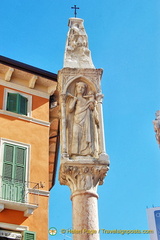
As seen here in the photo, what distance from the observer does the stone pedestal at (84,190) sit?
8.48 metres

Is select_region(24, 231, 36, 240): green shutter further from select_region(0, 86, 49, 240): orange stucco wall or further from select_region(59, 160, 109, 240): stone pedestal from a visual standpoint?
select_region(59, 160, 109, 240): stone pedestal

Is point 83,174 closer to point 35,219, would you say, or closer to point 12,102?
point 35,219

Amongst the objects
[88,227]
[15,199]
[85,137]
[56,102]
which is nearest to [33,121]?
[56,102]

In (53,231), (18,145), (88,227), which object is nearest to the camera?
(88,227)

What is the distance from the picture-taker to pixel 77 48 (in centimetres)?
1184

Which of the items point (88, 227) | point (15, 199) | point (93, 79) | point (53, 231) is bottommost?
point (88, 227)

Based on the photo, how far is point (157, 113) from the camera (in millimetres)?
10578

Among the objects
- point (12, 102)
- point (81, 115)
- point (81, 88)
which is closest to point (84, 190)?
point (81, 115)

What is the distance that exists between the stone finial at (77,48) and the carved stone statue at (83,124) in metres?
0.73

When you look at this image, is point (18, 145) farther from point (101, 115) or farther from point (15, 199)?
point (101, 115)

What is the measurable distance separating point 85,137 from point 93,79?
1894 mm

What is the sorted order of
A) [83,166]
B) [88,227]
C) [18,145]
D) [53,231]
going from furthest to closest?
[18,145], [53,231], [83,166], [88,227]

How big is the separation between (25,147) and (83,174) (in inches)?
285

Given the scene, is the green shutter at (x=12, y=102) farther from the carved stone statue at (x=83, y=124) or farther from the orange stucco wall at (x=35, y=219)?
the carved stone statue at (x=83, y=124)
